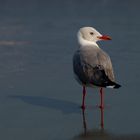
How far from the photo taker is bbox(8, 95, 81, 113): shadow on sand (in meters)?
6.40

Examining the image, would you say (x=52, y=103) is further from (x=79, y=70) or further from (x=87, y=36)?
(x=87, y=36)

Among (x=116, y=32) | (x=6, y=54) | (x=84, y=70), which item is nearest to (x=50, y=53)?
(x=6, y=54)

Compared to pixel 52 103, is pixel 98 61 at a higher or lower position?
higher

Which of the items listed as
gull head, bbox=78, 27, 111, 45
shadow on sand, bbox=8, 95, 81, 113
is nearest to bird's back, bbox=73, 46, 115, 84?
shadow on sand, bbox=8, 95, 81, 113

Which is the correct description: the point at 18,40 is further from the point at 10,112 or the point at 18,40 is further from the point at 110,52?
the point at 10,112

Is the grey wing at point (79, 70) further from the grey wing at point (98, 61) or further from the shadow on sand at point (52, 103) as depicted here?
the shadow on sand at point (52, 103)

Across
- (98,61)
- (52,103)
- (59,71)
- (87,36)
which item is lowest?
(52,103)

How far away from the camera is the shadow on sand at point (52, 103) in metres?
6.40

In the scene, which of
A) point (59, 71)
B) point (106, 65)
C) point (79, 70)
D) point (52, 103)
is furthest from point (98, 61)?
point (59, 71)

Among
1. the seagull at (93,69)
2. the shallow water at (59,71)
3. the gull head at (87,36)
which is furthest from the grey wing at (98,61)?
the gull head at (87,36)

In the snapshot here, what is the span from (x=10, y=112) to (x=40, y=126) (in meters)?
0.51

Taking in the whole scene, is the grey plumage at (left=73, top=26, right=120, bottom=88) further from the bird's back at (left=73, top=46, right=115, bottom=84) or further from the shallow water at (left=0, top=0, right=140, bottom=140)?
the shallow water at (left=0, top=0, right=140, bottom=140)

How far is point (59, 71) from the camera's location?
7605 mm

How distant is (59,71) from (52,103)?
111 cm
